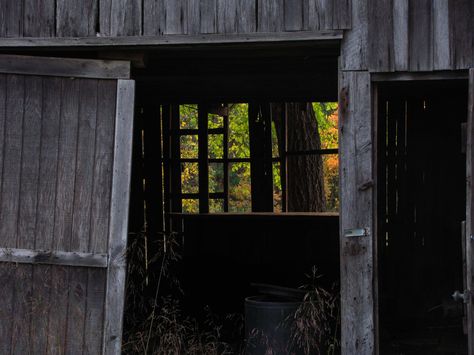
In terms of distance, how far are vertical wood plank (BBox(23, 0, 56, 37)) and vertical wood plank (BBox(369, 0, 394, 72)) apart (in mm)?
2555

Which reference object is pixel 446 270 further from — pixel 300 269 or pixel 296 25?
pixel 296 25

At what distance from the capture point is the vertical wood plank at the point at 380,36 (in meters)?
6.53

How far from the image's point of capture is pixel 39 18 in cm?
683

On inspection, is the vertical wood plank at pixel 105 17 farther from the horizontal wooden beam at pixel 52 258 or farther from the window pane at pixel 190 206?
the window pane at pixel 190 206

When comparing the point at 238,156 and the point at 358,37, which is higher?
the point at 238,156

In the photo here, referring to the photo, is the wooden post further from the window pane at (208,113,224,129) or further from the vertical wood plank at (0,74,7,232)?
the window pane at (208,113,224,129)

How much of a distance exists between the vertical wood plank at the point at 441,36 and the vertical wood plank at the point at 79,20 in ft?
8.86

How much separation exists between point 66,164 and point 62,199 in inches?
11.2

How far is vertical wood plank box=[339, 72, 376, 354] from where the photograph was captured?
21.6 ft

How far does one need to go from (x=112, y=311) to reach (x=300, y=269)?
540 centimetres

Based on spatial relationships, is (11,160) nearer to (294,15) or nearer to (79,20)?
(79,20)

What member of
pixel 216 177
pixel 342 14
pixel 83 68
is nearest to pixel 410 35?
pixel 342 14

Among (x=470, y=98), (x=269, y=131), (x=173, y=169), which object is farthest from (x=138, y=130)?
(x=470, y=98)

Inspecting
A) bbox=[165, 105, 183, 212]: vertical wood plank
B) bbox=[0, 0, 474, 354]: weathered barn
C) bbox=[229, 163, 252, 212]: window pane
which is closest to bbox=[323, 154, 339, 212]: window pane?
bbox=[229, 163, 252, 212]: window pane
